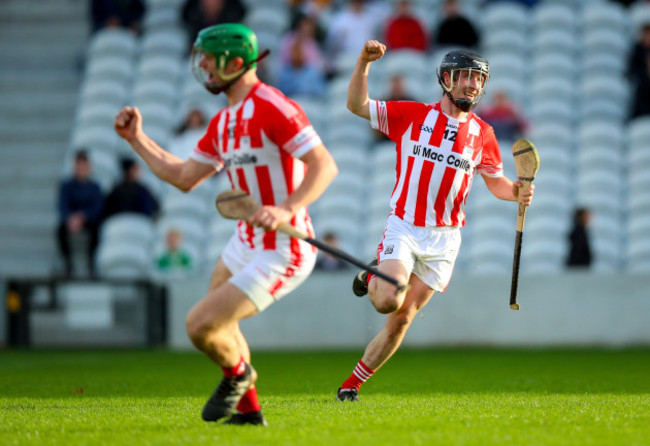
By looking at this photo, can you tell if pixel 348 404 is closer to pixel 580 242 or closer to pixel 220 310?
pixel 220 310

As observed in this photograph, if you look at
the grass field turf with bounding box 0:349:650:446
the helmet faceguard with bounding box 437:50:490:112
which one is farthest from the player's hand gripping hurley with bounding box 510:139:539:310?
the grass field turf with bounding box 0:349:650:446

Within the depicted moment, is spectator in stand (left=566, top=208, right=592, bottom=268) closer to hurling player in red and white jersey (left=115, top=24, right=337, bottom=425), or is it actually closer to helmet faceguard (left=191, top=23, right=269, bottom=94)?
hurling player in red and white jersey (left=115, top=24, right=337, bottom=425)

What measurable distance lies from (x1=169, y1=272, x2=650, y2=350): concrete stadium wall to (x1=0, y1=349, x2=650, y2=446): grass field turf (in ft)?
3.41

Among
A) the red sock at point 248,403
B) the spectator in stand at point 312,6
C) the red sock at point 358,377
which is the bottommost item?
the red sock at point 358,377

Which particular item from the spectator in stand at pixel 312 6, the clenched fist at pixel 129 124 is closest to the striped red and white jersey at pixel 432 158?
the clenched fist at pixel 129 124

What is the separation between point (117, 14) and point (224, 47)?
465 inches

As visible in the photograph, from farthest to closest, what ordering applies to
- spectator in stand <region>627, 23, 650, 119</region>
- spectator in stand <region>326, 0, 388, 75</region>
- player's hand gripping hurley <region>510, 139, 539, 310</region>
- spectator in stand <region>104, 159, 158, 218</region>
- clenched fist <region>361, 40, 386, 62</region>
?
A: spectator in stand <region>326, 0, 388, 75</region>
spectator in stand <region>627, 23, 650, 119</region>
spectator in stand <region>104, 159, 158, 218</region>
player's hand gripping hurley <region>510, 139, 539, 310</region>
clenched fist <region>361, 40, 386, 62</region>

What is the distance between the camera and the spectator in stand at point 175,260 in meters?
12.4

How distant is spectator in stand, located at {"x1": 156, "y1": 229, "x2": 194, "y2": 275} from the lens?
40.6ft

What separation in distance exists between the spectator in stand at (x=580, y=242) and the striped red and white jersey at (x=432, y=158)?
566cm

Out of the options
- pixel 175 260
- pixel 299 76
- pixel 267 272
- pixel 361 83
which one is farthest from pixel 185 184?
pixel 299 76

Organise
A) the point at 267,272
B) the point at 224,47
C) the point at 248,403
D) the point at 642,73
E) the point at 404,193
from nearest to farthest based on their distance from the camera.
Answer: the point at 267,272 → the point at 224,47 → the point at 248,403 → the point at 404,193 → the point at 642,73

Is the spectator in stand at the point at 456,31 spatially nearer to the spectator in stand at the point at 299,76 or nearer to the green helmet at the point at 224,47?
the spectator in stand at the point at 299,76

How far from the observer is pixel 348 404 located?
5918 mm
